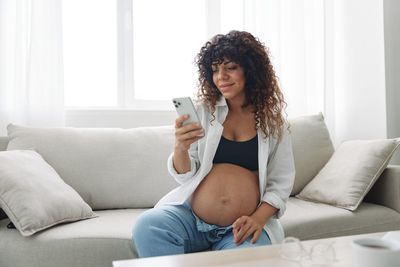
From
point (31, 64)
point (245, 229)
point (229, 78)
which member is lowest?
point (245, 229)

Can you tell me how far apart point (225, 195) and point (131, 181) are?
2.46 feet

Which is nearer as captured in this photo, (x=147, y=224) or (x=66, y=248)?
(x=147, y=224)

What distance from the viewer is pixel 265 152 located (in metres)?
1.35

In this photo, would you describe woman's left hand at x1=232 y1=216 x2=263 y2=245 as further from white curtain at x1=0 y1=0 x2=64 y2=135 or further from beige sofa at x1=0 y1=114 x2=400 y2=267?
white curtain at x1=0 y1=0 x2=64 y2=135

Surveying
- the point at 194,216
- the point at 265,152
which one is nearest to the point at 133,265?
the point at 194,216

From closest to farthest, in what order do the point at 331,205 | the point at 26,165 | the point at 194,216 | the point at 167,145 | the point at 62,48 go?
1. the point at 194,216
2. the point at 26,165
3. the point at 331,205
4. the point at 167,145
5. the point at 62,48

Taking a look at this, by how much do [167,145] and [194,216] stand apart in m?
0.78

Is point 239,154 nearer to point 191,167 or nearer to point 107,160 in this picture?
point 191,167

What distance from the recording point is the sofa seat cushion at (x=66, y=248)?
1.34 m

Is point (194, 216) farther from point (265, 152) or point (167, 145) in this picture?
point (167, 145)

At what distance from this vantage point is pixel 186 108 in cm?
121

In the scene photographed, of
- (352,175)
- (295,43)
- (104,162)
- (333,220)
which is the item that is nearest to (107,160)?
(104,162)

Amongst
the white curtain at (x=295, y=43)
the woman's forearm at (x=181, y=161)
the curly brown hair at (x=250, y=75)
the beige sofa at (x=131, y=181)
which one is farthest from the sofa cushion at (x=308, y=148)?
the woman's forearm at (x=181, y=161)

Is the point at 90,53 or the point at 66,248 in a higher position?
the point at 90,53
